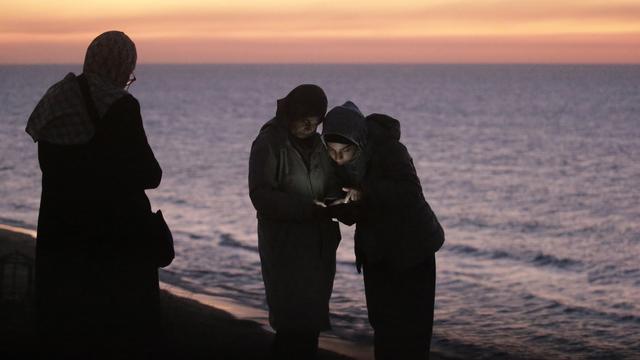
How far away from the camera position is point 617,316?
48.8ft

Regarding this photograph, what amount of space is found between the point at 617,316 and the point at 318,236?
11027mm

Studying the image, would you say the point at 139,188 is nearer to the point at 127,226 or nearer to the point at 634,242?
the point at 127,226

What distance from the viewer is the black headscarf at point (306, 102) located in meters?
4.59

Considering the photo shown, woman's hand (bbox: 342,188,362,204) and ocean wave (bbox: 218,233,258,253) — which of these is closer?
woman's hand (bbox: 342,188,362,204)

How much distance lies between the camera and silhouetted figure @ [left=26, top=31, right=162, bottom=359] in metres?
4.12

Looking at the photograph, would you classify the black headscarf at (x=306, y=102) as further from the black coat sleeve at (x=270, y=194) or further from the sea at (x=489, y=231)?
the sea at (x=489, y=231)

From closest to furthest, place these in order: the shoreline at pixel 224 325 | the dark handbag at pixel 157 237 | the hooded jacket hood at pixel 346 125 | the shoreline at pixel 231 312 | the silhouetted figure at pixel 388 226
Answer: the dark handbag at pixel 157 237
the hooded jacket hood at pixel 346 125
the silhouetted figure at pixel 388 226
the shoreline at pixel 224 325
the shoreline at pixel 231 312

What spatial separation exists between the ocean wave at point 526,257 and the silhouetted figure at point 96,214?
16.1 meters

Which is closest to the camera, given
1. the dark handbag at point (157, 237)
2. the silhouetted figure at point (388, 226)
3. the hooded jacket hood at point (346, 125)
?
the dark handbag at point (157, 237)

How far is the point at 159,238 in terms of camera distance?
4273 millimetres

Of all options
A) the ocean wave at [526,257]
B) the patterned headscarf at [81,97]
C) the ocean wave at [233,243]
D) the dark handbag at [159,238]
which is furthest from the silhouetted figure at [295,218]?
the ocean wave at [526,257]

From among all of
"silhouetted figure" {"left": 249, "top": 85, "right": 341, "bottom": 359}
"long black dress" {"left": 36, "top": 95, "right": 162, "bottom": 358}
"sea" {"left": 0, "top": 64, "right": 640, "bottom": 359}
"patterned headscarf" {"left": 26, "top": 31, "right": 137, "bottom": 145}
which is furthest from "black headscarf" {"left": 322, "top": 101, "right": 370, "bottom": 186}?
"sea" {"left": 0, "top": 64, "right": 640, "bottom": 359}

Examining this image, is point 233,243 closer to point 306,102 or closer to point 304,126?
point 304,126

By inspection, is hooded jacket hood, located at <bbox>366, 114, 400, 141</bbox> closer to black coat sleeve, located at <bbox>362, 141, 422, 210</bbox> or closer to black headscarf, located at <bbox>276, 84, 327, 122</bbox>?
black coat sleeve, located at <bbox>362, 141, 422, 210</bbox>
